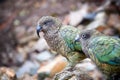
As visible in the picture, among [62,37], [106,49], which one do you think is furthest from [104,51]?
[62,37]

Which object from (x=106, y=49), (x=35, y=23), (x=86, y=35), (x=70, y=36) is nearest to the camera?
(x=106, y=49)

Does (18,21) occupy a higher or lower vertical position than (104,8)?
higher

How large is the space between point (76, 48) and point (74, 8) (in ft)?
14.9

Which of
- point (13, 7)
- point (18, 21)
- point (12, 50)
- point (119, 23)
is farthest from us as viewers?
point (13, 7)

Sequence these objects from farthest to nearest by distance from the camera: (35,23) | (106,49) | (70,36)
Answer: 1. (35,23)
2. (70,36)
3. (106,49)

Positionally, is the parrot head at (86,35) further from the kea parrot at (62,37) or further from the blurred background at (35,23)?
the blurred background at (35,23)

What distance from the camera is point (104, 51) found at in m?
4.22

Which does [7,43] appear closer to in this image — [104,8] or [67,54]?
[104,8]

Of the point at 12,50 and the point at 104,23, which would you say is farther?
the point at 12,50

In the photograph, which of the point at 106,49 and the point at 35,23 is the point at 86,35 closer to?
the point at 106,49

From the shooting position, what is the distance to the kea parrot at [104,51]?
414 cm

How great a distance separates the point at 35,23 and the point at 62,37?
4373 millimetres

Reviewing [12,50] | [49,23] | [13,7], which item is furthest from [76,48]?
[13,7]

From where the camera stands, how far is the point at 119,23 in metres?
7.49
